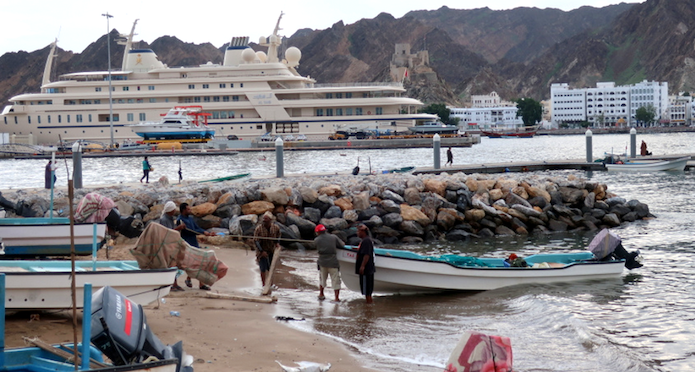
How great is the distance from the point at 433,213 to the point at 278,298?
853cm

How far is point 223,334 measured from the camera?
855cm

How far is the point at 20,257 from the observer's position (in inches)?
474

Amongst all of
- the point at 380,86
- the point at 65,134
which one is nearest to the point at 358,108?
the point at 380,86

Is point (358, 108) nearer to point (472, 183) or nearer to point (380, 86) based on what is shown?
point (380, 86)

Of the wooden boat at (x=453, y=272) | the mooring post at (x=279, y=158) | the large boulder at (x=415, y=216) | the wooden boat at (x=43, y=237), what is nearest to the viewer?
the wooden boat at (x=453, y=272)

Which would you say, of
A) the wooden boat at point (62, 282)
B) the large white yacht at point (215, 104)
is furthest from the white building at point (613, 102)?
the wooden boat at point (62, 282)

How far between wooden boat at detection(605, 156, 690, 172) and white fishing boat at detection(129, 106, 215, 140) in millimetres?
41890

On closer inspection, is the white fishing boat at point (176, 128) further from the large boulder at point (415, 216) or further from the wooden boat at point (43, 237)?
the wooden boat at point (43, 237)

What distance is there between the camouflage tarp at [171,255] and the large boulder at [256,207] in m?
7.38

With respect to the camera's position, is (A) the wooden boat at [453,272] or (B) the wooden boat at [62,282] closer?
(B) the wooden boat at [62,282]

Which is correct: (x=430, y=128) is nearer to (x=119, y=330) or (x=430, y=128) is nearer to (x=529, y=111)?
(x=119, y=330)

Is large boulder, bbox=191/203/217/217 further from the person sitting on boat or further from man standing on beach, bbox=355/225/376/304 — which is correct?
man standing on beach, bbox=355/225/376/304

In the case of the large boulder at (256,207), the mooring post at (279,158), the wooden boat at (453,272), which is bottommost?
the wooden boat at (453,272)

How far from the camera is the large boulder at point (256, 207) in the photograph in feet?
57.8
